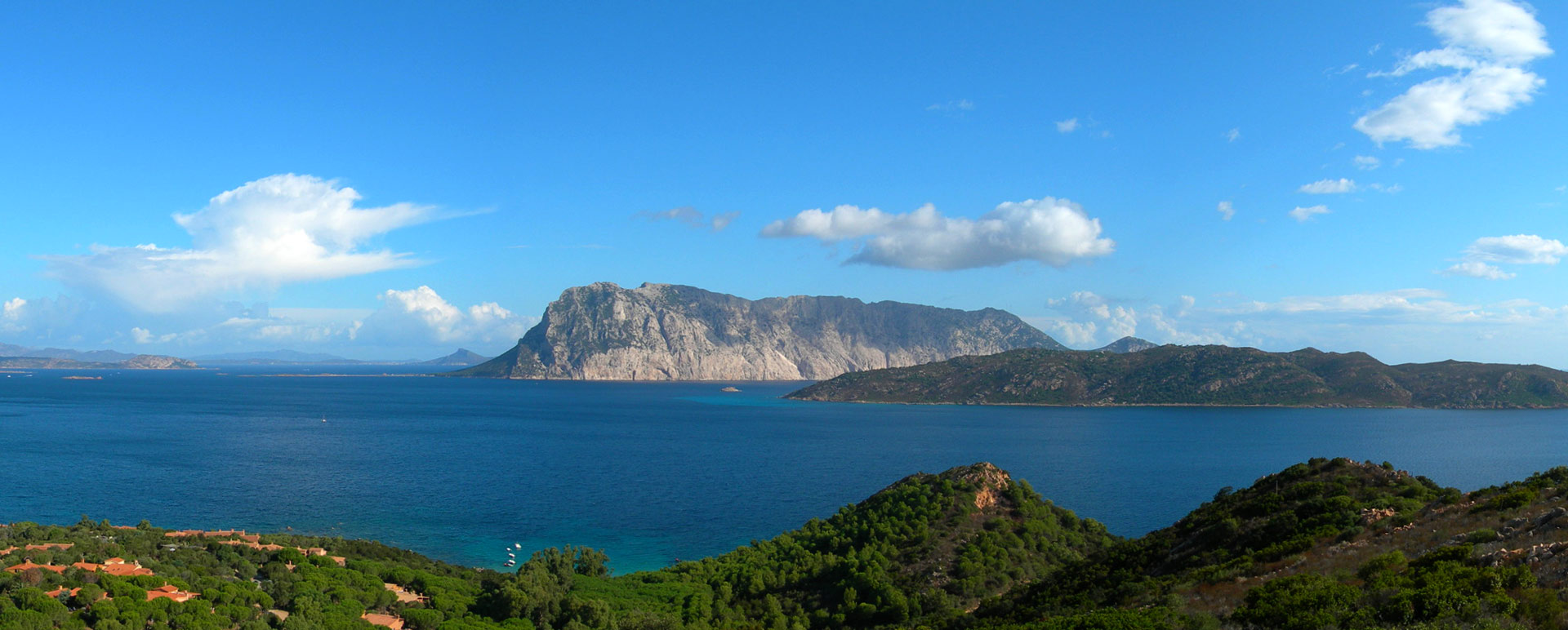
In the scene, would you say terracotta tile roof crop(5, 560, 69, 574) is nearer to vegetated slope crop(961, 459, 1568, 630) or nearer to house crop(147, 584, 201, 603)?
house crop(147, 584, 201, 603)

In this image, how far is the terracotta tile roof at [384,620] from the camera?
1578 inches

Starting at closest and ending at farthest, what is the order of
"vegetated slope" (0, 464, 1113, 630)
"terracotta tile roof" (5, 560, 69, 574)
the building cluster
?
the building cluster, "vegetated slope" (0, 464, 1113, 630), "terracotta tile roof" (5, 560, 69, 574)

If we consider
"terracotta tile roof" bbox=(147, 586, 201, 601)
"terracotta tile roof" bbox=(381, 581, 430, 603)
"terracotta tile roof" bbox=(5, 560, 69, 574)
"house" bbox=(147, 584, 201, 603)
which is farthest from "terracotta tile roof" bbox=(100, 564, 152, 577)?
"terracotta tile roof" bbox=(381, 581, 430, 603)

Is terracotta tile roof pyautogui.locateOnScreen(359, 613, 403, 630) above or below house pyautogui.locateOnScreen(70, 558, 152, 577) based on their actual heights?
below

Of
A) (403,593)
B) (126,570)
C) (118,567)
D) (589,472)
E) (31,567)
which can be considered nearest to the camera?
(31,567)

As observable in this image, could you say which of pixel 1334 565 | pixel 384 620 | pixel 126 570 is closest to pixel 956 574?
pixel 1334 565

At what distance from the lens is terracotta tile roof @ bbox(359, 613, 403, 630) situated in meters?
40.1

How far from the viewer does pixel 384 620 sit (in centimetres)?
4091

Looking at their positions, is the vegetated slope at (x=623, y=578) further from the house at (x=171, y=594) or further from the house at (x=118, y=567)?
the house at (x=118, y=567)

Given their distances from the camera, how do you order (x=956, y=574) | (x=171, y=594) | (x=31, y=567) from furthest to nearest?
1. (x=956, y=574)
2. (x=31, y=567)
3. (x=171, y=594)

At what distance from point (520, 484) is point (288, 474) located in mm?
35147

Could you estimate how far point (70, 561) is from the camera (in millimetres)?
40688

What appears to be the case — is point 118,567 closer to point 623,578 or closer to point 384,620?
point 384,620

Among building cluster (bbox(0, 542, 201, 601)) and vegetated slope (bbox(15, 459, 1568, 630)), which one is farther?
building cluster (bbox(0, 542, 201, 601))
